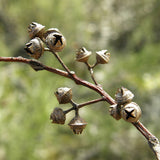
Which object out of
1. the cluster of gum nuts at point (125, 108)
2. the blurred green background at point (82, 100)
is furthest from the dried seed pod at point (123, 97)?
the blurred green background at point (82, 100)

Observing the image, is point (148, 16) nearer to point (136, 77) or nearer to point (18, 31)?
point (136, 77)

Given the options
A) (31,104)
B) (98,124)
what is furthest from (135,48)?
(31,104)

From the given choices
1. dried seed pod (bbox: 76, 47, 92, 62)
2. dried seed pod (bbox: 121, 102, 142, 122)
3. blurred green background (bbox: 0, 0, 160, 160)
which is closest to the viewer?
dried seed pod (bbox: 121, 102, 142, 122)

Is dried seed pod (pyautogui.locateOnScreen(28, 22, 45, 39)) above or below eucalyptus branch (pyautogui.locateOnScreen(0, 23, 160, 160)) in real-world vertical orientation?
above

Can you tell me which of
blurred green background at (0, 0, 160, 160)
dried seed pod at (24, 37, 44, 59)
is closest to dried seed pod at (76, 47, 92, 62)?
dried seed pod at (24, 37, 44, 59)

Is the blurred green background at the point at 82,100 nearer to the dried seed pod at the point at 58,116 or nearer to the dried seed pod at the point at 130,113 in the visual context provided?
the dried seed pod at the point at 58,116

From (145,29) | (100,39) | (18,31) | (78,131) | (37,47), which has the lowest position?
(18,31)

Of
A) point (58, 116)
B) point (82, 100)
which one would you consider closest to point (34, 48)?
point (58, 116)

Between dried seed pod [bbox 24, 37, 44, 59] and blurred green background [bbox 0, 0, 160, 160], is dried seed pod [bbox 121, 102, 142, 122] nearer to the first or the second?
dried seed pod [bbox 24, 37, 44, 59]
